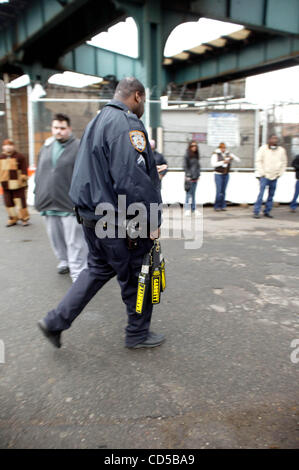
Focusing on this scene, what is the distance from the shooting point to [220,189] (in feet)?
33.6

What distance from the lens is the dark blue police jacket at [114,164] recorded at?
8.41 feet

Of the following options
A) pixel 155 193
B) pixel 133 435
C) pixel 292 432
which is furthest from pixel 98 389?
pixel 155 193

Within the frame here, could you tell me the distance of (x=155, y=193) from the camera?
8.82 feet

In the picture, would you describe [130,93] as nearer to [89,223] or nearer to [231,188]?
[89,223]

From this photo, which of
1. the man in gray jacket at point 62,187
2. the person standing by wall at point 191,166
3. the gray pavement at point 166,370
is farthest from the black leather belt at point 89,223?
the person standing by wall at point 191,166

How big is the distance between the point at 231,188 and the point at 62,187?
7700 mm

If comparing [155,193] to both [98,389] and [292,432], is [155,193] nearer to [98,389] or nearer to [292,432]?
[98,389]

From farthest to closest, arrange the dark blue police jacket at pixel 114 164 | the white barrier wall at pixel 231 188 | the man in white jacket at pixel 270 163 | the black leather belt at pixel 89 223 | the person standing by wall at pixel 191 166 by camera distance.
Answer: the white barrier wall at pixel 231 188, the person standing by wall at pixel 191 166, the man in white jacket at pixel 270 163, the black leather belt at pixel 89 223, the dark blue police jacket at pixel 114 164

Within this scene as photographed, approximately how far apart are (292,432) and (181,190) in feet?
Answer: 31.0

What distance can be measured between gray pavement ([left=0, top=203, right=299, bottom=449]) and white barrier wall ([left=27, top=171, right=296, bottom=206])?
644 centimetres

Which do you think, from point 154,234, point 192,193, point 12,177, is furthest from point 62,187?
point 192,193

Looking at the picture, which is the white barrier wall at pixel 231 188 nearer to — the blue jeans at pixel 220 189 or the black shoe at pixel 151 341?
the blue jeans at pixel 220 189

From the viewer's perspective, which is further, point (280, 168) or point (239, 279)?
point (280, 168)

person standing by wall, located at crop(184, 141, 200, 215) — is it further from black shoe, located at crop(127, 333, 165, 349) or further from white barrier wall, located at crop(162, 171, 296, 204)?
black shoe, located at crop(127, 333, 165, 349)
